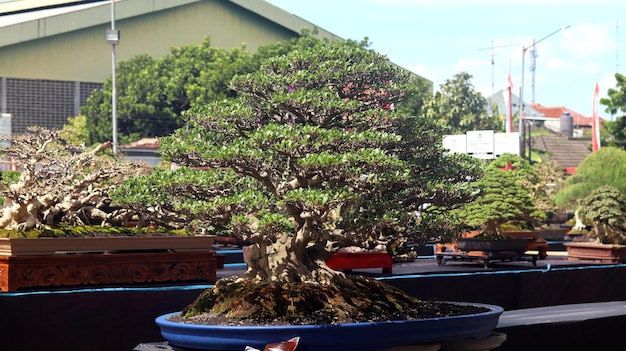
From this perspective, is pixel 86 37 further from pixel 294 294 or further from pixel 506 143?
pixel 294 294

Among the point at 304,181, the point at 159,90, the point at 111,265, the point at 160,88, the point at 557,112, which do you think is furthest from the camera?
the point at 557,112

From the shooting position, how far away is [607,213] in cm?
2048

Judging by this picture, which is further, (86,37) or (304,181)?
(86,37)

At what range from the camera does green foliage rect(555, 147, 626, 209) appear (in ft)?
109

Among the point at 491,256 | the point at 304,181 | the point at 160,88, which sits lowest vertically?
the point at 491,256

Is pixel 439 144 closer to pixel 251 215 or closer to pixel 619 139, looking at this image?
pixel 251 215

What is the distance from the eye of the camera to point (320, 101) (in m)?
10.5

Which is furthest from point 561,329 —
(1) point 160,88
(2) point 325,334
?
(1) point 160,88

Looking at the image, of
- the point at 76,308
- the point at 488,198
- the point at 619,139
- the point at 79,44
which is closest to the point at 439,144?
the point at 76,308

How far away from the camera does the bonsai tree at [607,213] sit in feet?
67.2

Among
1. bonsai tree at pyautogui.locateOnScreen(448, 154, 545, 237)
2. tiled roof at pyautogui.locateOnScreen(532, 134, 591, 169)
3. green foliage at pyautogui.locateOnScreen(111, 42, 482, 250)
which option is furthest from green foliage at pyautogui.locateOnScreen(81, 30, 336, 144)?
green foliage at pyautogui.locateOnScreen(111, 42, 482, 250)

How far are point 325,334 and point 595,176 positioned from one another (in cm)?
2617

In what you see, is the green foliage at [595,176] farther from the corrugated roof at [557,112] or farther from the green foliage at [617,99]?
the corrugated roof at [557,112]

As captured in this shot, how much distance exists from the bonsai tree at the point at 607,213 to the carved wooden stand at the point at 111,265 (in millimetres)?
9218
